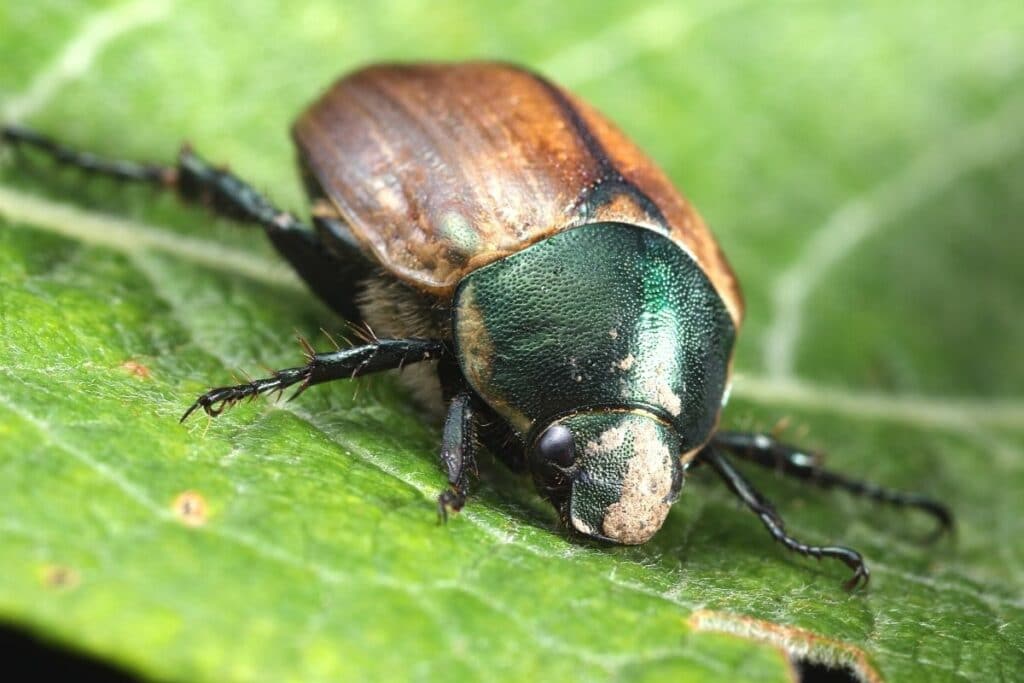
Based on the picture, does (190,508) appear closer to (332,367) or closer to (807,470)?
(332,367)

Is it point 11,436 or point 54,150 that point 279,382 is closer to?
point 11,436

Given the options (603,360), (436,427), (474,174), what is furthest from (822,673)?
(474,174)

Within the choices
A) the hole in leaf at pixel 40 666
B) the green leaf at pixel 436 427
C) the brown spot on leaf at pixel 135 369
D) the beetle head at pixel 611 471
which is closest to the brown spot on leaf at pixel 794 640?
the green leaf at pixel 436 427

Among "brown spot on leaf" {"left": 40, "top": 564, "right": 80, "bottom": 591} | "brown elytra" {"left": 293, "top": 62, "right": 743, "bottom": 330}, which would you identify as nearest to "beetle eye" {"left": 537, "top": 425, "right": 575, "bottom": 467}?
"brown elytra" {"left": 293, "top": 62, "right": 743, "bottom": 330}

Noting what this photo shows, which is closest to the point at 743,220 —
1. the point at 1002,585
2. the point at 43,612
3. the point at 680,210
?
the point at 680,210

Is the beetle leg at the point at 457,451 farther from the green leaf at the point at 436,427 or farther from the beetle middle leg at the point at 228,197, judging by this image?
the beetle middle leg at the point at 228,197

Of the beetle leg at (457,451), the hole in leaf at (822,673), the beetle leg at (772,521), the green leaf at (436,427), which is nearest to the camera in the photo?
the green leaf at (436,427)

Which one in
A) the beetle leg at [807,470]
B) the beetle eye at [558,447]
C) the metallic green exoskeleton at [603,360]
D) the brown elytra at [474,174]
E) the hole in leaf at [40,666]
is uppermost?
the brown elytra at [474,174]
